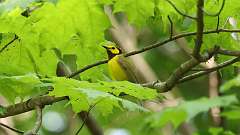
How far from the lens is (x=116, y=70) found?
3.93m

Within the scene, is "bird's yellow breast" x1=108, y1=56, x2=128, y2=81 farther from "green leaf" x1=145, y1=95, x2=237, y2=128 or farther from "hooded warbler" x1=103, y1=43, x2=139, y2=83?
"green leaf" x1=145, y1=95, x2=237, y2=128

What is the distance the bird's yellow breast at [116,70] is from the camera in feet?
12.8

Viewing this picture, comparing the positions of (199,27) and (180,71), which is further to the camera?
(180,71)

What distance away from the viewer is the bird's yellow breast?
3902 millimetres

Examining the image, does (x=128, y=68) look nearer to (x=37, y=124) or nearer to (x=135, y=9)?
(x=37, y=124)

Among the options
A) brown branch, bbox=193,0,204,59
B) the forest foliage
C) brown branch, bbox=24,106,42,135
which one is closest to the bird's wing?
the forest foliage

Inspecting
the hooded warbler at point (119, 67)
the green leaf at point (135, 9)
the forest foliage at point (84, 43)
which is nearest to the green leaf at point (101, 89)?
the forest foliage at point (84, 43)

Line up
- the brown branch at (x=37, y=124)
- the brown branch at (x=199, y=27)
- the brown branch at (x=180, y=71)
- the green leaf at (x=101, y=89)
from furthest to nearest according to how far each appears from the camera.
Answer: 1. the brown branch at (x=37, y=124)
2. the brown branch at (x=180, y=71)
3. the green leaf at (x=101, y=89)
4. the brown branch at (x=199, y=27)

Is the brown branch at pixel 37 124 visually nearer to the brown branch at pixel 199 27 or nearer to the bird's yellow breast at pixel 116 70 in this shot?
the brown branch at pixel 199 27

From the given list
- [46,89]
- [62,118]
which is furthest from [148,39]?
[46,89]

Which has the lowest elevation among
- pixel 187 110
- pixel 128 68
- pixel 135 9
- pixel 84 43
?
pixel 128 68

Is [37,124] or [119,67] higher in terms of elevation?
[37,124]

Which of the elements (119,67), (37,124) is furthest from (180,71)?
(119,67)

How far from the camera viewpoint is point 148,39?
7.55 m
